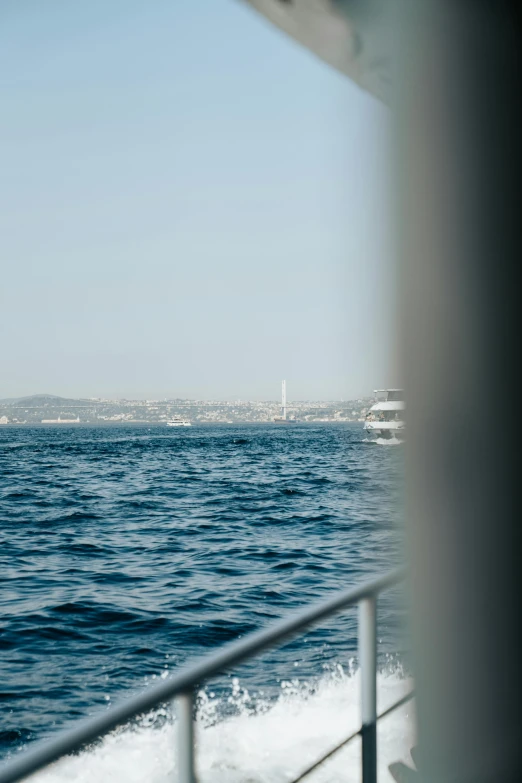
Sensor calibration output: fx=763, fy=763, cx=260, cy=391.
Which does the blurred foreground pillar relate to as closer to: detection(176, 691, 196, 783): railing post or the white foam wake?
the white foam wake

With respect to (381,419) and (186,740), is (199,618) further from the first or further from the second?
(381,419)

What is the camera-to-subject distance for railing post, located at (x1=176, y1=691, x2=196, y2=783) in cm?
68

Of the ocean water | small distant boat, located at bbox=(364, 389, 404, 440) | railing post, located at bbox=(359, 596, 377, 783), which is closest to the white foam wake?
the ocean water

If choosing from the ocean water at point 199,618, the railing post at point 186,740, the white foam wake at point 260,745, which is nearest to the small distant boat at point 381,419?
the ocean water at point 199,618

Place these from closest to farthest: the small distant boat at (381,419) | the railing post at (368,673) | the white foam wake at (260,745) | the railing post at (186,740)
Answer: the railing post at (186,740)
the railing post at (368,673)
the white foam wake at (260,745)
the small distant boat at (381,419)

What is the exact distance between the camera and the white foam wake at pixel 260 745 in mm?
1869

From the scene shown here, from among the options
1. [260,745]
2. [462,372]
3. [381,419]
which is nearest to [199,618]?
[260,745]

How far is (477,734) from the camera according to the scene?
1.22 metres

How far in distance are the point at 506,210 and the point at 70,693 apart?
5.64 meters

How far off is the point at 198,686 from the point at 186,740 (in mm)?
51

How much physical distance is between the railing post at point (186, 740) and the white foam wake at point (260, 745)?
2.55 ft

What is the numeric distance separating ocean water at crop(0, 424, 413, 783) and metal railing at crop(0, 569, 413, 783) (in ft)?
0.14

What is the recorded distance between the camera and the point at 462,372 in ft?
4.11

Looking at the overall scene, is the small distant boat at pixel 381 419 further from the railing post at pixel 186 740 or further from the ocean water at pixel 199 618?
the railing post at pixel 186 740
